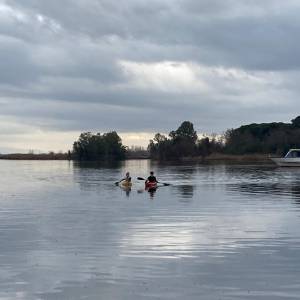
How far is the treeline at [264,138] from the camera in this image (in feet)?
501

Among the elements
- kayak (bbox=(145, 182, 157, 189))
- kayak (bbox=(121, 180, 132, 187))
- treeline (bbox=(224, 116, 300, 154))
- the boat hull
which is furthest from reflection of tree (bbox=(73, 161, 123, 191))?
treeline (bbox=(224, 116, 300, 154))

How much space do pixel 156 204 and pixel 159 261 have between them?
675 inches

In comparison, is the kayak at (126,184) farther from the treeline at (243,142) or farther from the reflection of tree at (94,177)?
the treeline at (243,142)

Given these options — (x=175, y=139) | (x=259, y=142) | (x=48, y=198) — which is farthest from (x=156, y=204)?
(x=175, y=139)

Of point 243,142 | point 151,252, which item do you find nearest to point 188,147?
point 243,142

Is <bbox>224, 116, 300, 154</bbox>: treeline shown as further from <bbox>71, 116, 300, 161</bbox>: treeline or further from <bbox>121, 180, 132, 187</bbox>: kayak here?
<bbox>121, 180, 132, 187</bbox>: kayak

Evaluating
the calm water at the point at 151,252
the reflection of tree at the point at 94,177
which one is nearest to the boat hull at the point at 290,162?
the reflection of tree at the point at 94,177

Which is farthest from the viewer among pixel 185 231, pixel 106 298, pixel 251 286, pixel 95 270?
pixel 185 231

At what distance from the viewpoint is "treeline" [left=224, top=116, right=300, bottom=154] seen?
15275 cm

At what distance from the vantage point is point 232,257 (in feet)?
51.3

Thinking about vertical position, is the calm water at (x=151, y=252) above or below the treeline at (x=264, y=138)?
below

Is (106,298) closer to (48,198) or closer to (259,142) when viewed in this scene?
(48,198)

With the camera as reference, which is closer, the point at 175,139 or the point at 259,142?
the point at 259,142

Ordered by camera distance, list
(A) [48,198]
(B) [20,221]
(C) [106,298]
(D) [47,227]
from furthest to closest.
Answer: (A) [48,198] → (B) [20,221] → (D) [47,227] → (C) [106,298]
